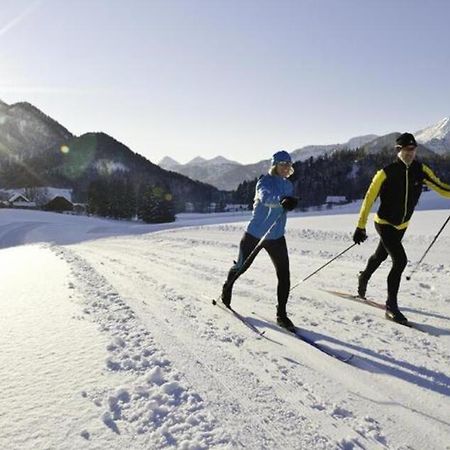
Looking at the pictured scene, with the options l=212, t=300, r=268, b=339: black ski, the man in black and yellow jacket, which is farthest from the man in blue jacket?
the man in black and yellow jacket

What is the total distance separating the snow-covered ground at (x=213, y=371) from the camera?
3025 mm

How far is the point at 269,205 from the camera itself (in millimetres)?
5594

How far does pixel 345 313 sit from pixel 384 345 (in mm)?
1379

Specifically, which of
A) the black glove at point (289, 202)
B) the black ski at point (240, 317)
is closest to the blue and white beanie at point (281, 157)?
the black glove at point (289, 202)

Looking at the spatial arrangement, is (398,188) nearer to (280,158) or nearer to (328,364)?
(280,158)

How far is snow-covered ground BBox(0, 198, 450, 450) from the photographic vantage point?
9.93 feet

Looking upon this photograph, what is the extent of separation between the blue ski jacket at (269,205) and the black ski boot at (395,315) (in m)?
1.81

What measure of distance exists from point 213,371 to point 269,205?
7.61 ft

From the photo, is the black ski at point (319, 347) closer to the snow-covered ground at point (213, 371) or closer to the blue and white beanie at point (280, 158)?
the snow-covered ground at point (213, 371)

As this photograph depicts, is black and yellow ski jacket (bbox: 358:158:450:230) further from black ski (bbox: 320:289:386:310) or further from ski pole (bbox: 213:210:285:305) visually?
ski pole (bbox: 213:210:285:305)

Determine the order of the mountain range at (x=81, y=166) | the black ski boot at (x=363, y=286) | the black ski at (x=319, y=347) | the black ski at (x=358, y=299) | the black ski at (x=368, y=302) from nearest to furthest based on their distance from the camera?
the black ski at (x=319, y=347)
the black ski at (x=368, y=302)
the black ski at (x=358, y=299)
the black ski boot at (x=363, y=286)
the mountain range at (x=81, y=166)

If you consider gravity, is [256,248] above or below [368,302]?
above

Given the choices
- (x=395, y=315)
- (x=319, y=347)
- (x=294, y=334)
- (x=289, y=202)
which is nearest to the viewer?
(x=319, y=347)

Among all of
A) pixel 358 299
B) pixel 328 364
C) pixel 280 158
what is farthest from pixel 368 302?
pixel 280 158
